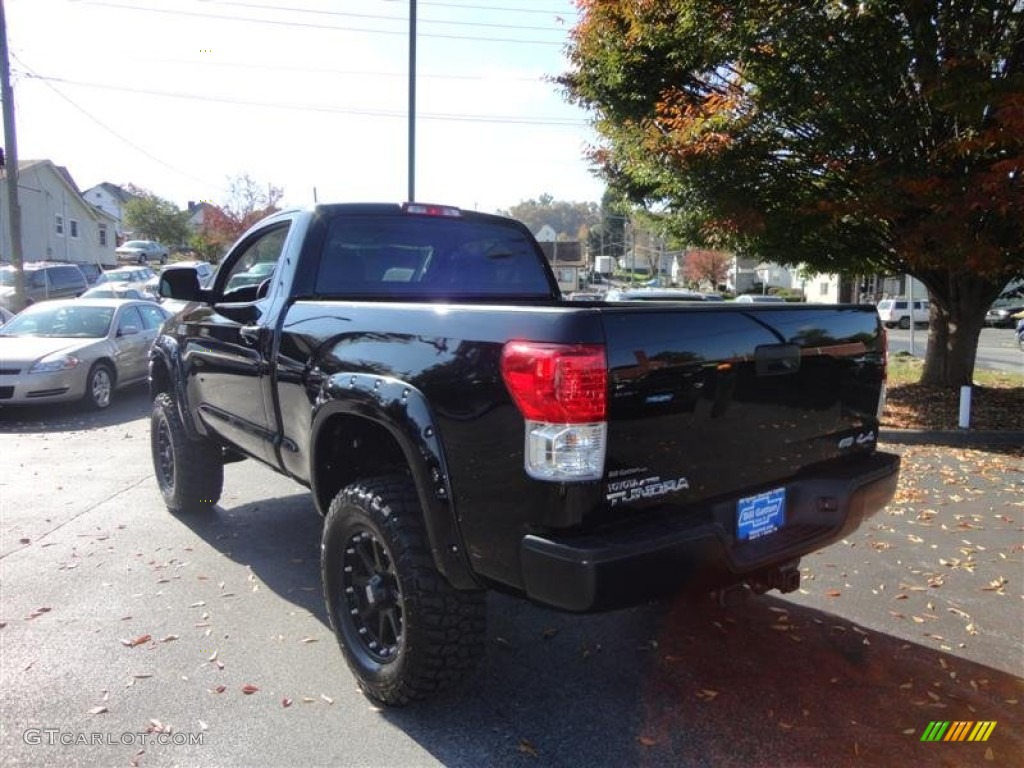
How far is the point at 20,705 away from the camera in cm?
305

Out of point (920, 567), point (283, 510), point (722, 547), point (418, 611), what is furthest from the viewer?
point (283, 510)

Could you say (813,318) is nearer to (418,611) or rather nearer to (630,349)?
(630,349)

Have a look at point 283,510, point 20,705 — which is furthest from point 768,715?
point 283,510

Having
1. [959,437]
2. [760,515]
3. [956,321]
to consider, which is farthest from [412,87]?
[760,515]

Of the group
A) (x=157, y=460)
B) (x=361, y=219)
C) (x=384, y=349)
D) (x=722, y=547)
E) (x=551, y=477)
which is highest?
(x=361, y=219)

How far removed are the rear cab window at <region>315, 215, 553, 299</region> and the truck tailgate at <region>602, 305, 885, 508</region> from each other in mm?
1855

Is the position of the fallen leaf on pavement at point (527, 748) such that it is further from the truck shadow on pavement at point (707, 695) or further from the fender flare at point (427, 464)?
the fender flare at point (427, 464)

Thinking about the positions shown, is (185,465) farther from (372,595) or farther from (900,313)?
(900,313)

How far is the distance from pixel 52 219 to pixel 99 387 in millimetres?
35876

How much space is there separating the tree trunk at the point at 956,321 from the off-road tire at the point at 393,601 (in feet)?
30.4

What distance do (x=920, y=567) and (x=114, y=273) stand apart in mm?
29489

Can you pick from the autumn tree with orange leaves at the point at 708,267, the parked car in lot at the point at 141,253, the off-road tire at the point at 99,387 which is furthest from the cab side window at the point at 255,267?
the autumn tree with orange leaves at the point at 708,267

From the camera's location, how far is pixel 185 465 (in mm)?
5273

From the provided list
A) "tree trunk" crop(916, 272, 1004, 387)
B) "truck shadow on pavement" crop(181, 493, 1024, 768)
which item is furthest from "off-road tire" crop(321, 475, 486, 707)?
"tree trunk" crop(916, 272, 1004, 387)
